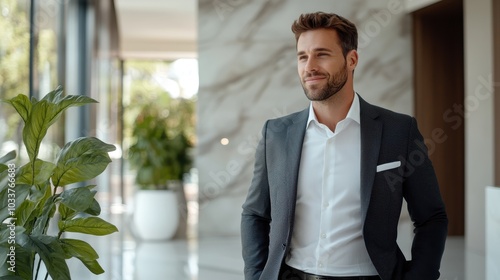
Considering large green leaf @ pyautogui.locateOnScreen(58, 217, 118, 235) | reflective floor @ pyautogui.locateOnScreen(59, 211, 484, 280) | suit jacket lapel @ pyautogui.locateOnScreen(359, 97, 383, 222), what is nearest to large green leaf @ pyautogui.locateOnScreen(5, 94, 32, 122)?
large green leaf @ pyautogui.locateOnScreen(58, 217, 118, 235)

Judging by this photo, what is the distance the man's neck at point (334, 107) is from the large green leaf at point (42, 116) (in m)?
0.62

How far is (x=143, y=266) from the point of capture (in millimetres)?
6098

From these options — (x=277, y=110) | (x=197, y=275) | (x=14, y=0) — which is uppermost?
(x=14, y=0)

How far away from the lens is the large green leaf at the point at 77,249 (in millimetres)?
1817

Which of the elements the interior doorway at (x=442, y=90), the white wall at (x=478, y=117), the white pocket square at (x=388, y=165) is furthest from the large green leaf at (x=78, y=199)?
the interior doorway at (x=442, y=90)

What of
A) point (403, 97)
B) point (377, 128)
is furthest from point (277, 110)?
point (377, 128)

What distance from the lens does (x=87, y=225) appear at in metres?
1.85

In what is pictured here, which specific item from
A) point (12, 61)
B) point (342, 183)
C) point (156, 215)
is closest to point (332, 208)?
point (342, 183)

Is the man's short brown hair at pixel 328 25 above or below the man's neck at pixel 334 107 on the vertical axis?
above

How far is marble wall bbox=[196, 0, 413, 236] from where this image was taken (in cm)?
789

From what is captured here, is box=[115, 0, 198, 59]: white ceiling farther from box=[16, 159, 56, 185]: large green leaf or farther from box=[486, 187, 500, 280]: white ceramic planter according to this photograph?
box=[16, 159, 56, 185]: large green leaf

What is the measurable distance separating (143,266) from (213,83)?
102 inches

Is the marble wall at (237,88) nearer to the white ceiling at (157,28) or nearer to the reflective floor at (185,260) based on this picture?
the reflective floor at (185,260)

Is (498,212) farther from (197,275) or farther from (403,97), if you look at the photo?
(403,97)
